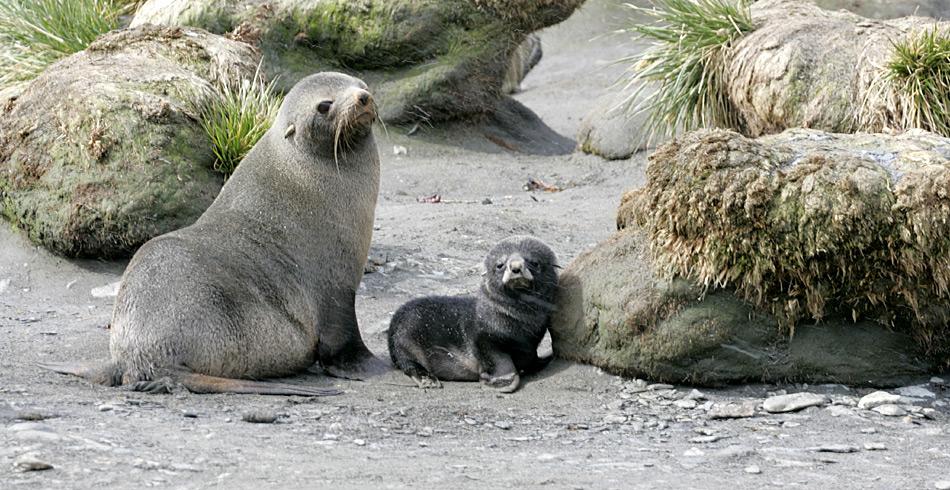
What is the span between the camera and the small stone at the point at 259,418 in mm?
6012

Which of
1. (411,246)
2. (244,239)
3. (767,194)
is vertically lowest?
(411,246)

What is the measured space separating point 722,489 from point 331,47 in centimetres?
1021

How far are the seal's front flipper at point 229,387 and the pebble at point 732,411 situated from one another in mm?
2051

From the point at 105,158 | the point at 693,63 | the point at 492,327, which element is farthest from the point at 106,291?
the point at 693,63

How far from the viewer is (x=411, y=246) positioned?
10.2 metres

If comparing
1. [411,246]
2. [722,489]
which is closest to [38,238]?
[411,246]

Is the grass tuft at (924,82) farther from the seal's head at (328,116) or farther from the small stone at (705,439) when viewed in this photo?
the small stone at (705,439)

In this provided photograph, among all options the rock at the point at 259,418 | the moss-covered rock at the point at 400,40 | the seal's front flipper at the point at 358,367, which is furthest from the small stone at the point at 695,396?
the moss-covered rock at the point at 400,40

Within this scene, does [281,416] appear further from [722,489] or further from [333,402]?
[722,489]

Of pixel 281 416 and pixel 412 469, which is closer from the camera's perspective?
pixel 412 469

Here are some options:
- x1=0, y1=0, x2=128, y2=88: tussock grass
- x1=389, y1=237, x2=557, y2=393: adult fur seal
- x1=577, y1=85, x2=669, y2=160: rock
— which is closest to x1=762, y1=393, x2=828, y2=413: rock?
x1=389, y1=237, x2=557, y2=393: adult fur seal

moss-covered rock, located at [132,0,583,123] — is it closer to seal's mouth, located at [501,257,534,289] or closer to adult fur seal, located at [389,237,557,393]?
adult fur seal, located at [389,237,557,393]

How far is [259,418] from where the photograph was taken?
602 cm

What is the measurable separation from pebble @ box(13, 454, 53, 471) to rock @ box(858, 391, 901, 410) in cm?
385
